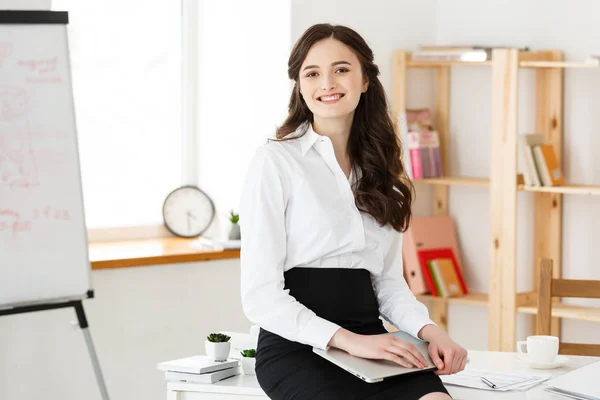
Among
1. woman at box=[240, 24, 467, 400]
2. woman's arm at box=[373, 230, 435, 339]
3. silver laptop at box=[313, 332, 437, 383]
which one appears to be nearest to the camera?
silver laptop at box=[313, 332, 437, 383]

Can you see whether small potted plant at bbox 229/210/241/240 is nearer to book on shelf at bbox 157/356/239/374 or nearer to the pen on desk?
book on shelf at bbox 157/356/239/374

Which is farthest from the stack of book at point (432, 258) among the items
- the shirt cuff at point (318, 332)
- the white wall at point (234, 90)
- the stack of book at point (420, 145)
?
the shirt cuff at point (318, 332)

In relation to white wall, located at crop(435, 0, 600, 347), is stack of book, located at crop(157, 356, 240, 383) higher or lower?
lower

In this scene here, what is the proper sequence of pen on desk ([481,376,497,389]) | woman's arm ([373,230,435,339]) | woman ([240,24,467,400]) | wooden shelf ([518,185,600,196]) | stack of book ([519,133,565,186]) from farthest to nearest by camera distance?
1. stack of book ([519,133,565,186])
2. wooden shelf ([518,185,600,196])
3. woman's arm ([373,230,435,339])
4. pen on desk ([481,376,497,389])
5. woman ([240,24,467,400])

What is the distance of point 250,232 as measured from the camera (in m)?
2.10

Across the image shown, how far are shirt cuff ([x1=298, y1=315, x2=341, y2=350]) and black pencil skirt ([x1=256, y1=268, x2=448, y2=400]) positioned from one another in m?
0.05

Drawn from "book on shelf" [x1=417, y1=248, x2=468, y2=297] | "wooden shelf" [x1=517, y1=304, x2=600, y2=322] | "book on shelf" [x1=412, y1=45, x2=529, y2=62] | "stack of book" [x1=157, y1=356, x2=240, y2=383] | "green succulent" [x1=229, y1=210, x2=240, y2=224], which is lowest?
"wooden shelf" [x1=517, y1=304, x2=600, y2=322]

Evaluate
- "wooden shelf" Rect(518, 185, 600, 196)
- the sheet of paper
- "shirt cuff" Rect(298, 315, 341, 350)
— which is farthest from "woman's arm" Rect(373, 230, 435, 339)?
"wooden shelf" Rect(518, 185, 600, 196)

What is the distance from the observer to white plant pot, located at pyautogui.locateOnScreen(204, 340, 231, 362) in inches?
88.7

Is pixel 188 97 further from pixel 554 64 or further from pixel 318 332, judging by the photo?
pixel 318 332

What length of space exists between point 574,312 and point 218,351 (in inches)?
79.7

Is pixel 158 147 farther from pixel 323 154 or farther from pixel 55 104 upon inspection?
pixel 323 154

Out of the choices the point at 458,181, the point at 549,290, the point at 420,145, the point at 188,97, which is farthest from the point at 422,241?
the point at 549,290

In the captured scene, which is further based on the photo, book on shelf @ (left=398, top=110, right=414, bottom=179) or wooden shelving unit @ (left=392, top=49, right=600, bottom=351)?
book on shelf @ (left=398, top=110, right=414, bottom=179)
